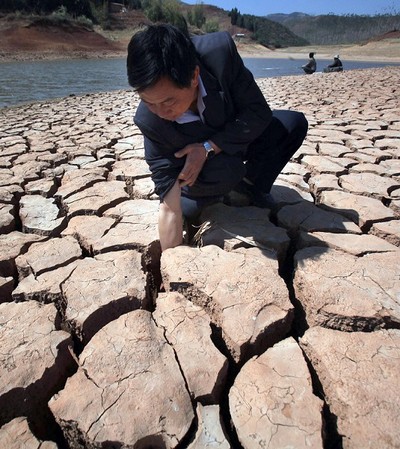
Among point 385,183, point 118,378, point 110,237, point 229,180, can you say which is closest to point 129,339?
point 118,378

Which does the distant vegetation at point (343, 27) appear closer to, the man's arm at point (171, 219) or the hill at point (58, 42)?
the hill at point (58, 42)

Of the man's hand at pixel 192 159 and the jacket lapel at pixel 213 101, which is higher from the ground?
the jacket lapel at pixel 213 101

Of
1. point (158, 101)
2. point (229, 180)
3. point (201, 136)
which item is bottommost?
point (229, 180)

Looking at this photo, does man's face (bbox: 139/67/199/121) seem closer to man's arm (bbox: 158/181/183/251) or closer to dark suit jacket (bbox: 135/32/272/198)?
dark suit jacket (bbox: 135/32/272/198)

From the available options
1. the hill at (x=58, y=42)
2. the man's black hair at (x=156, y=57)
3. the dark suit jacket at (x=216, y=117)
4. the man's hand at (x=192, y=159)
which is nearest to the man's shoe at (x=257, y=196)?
the dark suit jacket at (x=216, y=117)

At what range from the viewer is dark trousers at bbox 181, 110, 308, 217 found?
1.43 metres

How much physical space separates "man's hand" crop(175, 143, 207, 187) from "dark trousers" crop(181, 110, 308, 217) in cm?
11

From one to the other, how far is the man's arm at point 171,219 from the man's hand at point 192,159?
0.06 metres

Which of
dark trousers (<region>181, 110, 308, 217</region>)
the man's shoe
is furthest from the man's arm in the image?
the man's shoe

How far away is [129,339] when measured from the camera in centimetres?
94

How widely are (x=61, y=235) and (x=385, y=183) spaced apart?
1683 mm

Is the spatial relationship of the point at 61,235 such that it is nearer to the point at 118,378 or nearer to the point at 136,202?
the point at 136,202

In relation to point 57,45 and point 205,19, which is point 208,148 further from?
point 205,19

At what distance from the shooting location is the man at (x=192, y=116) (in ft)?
3.11
